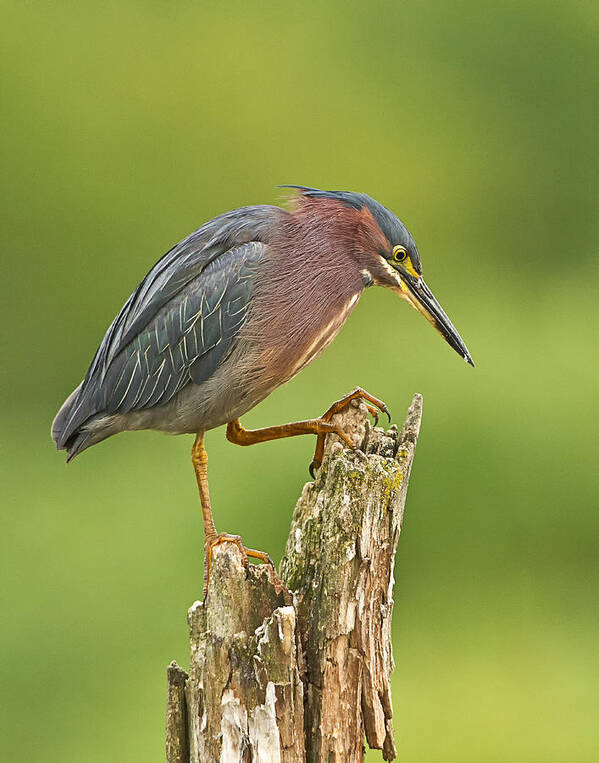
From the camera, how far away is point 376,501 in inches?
79.3

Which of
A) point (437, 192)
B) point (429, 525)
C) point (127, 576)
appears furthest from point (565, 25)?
point (127, 576)

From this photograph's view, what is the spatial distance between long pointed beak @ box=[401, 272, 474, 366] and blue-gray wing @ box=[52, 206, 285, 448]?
0.34m

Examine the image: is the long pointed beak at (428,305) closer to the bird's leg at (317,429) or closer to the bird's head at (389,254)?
the bird's head at (389,254)

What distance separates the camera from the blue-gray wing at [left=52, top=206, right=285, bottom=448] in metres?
2.33

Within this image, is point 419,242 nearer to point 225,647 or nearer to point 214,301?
point 214,301

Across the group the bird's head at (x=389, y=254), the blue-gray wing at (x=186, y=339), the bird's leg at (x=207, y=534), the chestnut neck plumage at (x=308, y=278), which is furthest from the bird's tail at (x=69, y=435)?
the bird's head at (x=389, y=254)

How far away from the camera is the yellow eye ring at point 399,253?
7.61 feet

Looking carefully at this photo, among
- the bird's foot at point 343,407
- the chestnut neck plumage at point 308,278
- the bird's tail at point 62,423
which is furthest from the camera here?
the bird's tail at point 62,423

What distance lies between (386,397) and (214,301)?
239 centimetres

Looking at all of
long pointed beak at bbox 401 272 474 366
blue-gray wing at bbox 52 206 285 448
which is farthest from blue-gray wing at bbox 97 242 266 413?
long pointed beak at bbox 401 272 474 366

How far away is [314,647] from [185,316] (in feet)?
2.63

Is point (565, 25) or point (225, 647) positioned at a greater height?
point (565, 25)

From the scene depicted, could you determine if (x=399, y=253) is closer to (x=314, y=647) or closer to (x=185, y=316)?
(x=185, y=316)

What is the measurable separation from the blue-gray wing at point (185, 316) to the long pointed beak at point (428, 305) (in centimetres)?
34
